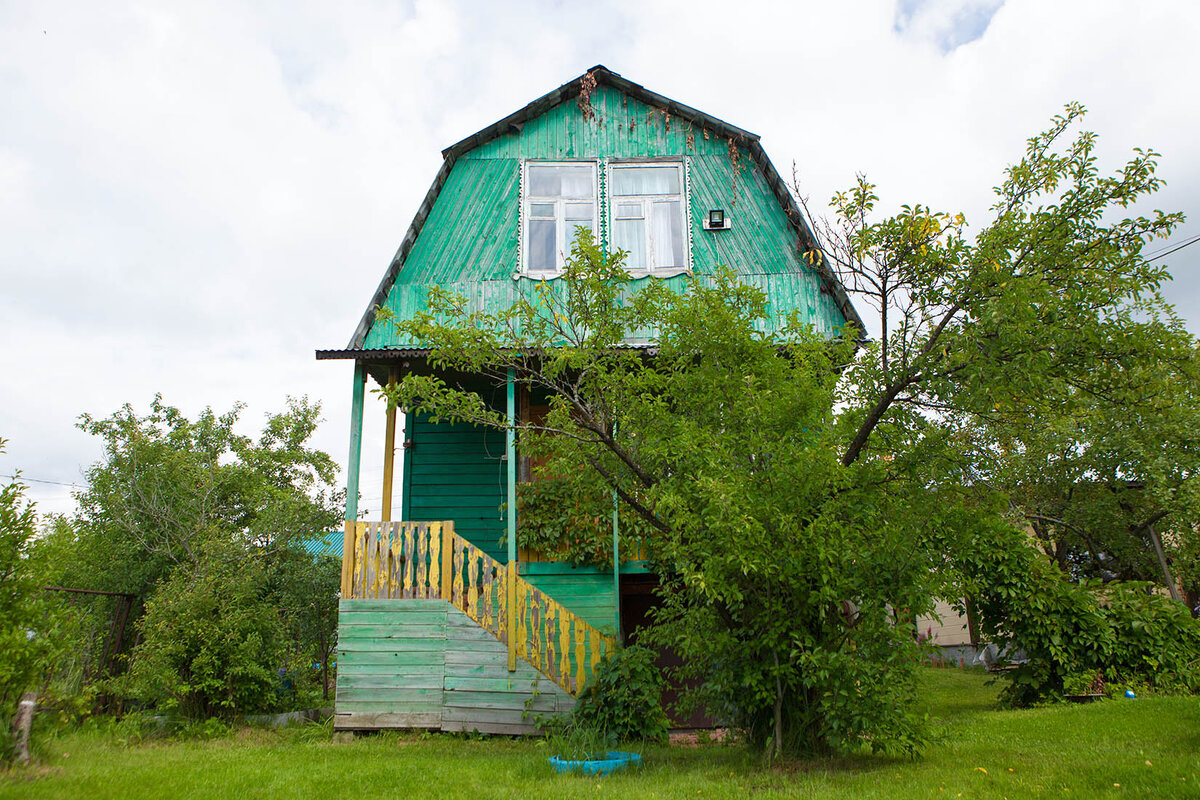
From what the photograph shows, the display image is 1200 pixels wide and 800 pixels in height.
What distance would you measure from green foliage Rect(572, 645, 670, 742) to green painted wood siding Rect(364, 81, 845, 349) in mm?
4957

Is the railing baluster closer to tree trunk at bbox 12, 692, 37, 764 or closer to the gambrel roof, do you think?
the gambrel roof

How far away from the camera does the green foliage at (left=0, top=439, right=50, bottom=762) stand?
6496 mm

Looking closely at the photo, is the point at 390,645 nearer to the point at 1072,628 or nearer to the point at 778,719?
the point at 778,719

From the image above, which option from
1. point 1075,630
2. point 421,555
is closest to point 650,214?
point 421,555

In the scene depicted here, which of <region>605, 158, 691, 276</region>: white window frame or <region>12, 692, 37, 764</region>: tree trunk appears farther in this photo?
<region>605, 158, 691, 276</region>: white window frame

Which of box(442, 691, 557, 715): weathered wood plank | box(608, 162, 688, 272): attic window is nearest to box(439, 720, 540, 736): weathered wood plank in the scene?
box(442, 691, 557, 715): weathered wood plank

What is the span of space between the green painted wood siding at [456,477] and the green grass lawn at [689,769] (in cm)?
→ 443

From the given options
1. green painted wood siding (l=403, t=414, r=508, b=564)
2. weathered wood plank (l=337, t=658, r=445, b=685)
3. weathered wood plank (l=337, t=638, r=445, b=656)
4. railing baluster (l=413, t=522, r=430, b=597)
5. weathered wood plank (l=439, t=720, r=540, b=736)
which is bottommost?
weathered wood plank (l=439, t=720, r=540, b=736)

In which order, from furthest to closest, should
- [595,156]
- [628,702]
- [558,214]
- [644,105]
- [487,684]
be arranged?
1. [644,105]
2. [595,156]
3. [558,214]
4. [487,684]
5. [628,702]

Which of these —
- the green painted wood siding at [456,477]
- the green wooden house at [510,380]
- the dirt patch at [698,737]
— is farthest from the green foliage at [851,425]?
the green painted wood siding at [456,477]

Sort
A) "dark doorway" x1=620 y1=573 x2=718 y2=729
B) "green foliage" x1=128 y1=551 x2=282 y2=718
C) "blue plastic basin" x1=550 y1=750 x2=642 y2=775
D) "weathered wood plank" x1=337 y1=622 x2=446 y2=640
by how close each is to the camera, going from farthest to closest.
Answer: "dark doorway" x1=620 y1=573 x2=718 y2=729
"green foliage" x1=128 y1=551 x2=282 y2=718
"weathered wood plank" x1=337 y1=622 x2=446 y2=640
"blue plastic basin" x1=550 y1=750 x2=642 y2=775

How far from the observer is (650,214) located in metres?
12.5

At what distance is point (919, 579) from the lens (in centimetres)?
657

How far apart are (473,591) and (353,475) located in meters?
2.10
